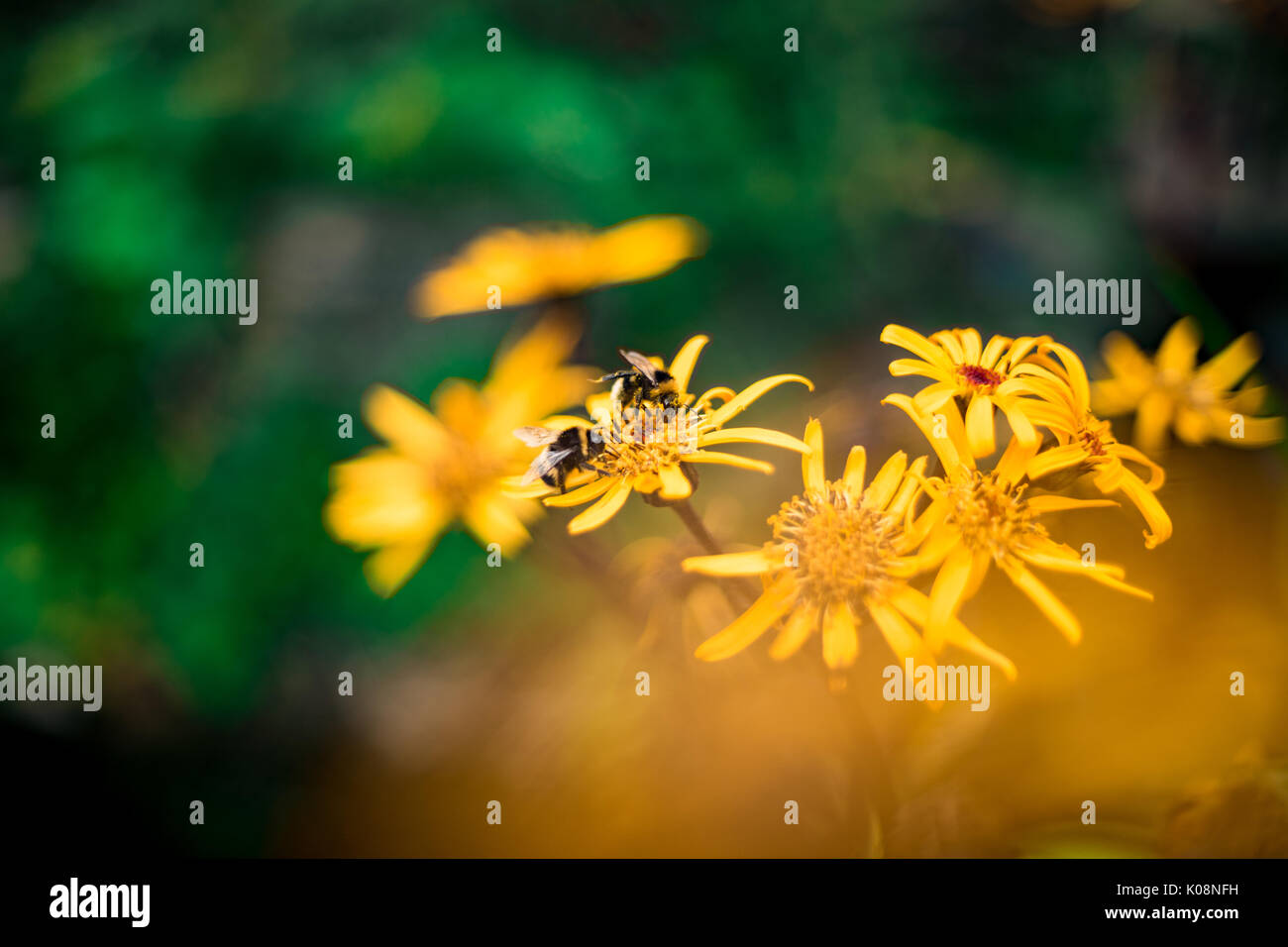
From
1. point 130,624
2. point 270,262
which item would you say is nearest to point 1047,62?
point 270,262

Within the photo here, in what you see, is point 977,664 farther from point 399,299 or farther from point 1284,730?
point 399,299

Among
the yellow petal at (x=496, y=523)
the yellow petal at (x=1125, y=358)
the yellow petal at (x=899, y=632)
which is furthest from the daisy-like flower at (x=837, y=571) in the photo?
the yellow petal at (x=1125, y=358)

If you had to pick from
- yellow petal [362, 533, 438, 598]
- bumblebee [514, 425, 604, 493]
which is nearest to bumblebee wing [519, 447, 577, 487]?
bumblebee [514, 425, 604, 493]

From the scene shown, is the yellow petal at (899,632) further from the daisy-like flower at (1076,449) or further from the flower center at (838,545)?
the daisy-like flower at (1076,449)

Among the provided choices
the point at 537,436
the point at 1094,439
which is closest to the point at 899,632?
the point at 1094,439

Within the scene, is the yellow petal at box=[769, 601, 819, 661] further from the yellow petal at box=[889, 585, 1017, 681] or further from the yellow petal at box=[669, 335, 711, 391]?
the yellow petal at box=[669, 335, 711, 391]

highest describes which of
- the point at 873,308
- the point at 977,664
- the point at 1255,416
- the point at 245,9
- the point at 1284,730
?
the point at 245,9

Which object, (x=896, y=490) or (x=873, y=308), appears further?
(x=873, y=308)
